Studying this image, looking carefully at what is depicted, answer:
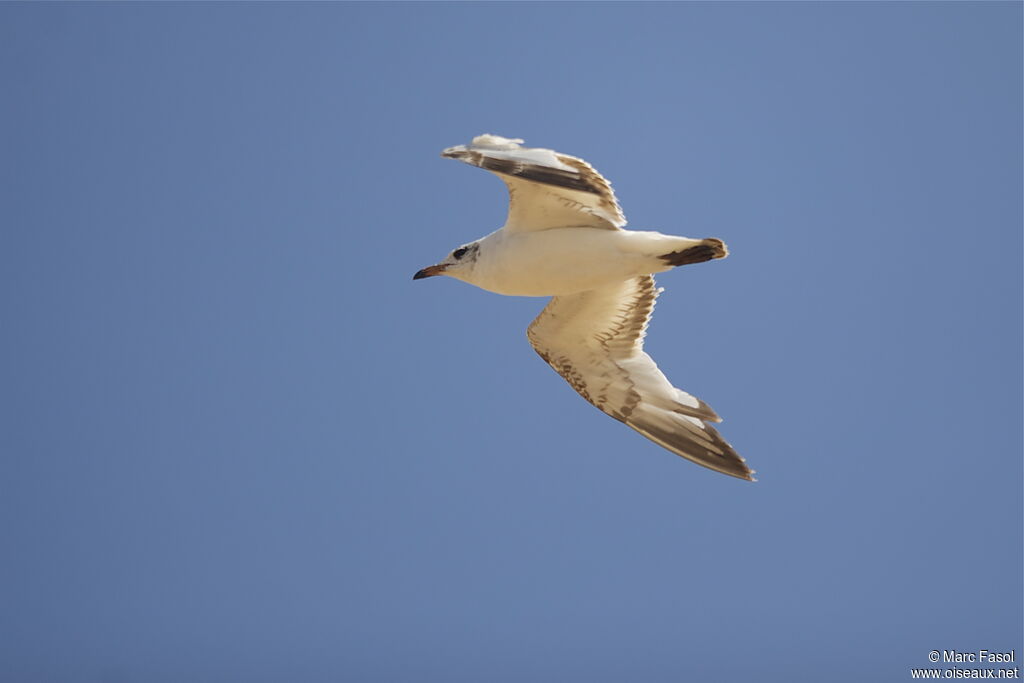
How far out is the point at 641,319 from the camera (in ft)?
36.6

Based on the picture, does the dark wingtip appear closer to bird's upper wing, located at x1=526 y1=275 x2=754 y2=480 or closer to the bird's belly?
the bird's belly

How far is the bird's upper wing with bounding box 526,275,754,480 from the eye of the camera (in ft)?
35.6

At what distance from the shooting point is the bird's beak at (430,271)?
411 inches

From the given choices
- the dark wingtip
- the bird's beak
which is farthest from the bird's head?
the dark wingtip

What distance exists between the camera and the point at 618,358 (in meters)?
11.1

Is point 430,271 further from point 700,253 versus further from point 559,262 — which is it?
point 700,253

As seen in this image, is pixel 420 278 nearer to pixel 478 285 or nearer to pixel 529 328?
pixel 478 285

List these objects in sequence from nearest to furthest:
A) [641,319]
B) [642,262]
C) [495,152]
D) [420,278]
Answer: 1. [495,152]
2. [642,262]
3. [420,278]
4. [641,319]

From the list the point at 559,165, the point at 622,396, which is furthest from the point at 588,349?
the point at 559,165

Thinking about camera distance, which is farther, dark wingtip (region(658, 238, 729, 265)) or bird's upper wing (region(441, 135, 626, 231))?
dark wingtip (region(658, 238, 729, 265))

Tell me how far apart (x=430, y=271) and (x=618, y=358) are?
190 cm

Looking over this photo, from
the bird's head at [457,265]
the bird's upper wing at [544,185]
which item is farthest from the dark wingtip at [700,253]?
the bird's head at [457,265]

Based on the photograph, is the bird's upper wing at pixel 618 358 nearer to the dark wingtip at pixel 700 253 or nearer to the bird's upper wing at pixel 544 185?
the bird's upper wing at pixel 544 185

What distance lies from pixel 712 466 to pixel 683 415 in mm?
609
